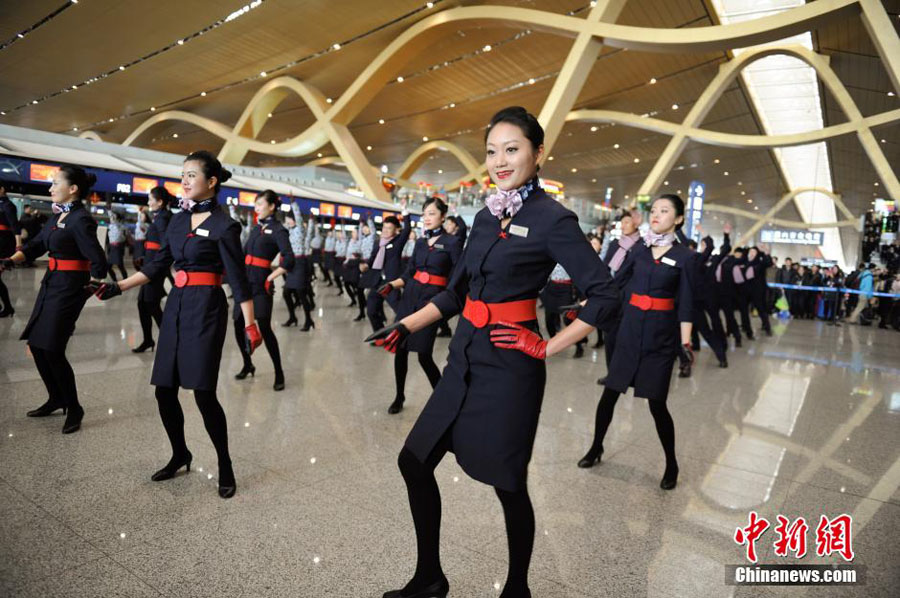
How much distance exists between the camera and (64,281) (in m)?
3.82

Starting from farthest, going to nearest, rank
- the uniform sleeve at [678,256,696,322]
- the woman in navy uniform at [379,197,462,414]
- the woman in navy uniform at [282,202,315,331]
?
the woman in navy uniform at [282,202,315,331], the woman in navy uniform at [379,197,462,414], the uniform sleeve at [678,256,696,322]

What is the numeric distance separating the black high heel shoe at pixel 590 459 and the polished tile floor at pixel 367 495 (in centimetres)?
10

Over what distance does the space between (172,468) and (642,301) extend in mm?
3182

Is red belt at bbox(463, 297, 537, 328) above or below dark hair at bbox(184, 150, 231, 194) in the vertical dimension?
below

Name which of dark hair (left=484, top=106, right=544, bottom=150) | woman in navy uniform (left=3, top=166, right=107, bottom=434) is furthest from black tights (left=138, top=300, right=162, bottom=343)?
dark hair (left=484, top=106, right=544, bottom=150)

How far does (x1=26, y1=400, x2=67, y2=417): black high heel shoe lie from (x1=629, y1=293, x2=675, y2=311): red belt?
14.0ft

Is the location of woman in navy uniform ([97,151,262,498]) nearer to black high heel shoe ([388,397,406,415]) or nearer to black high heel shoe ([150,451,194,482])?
black high heel shoe ([150,451,194,482])

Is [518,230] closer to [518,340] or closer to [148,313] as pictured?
[518,340]

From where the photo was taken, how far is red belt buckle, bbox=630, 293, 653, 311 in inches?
140

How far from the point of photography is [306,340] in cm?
809

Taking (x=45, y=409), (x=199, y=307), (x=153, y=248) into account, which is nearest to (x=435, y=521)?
(x=199, y=307)

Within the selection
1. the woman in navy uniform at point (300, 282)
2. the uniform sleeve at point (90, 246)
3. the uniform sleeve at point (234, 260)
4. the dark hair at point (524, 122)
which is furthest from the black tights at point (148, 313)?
the dark hair at point (524, 122)

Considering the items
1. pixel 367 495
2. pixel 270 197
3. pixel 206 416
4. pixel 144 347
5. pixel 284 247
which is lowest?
pixel 144 347

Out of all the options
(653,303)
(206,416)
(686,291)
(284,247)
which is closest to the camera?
(206,416)
